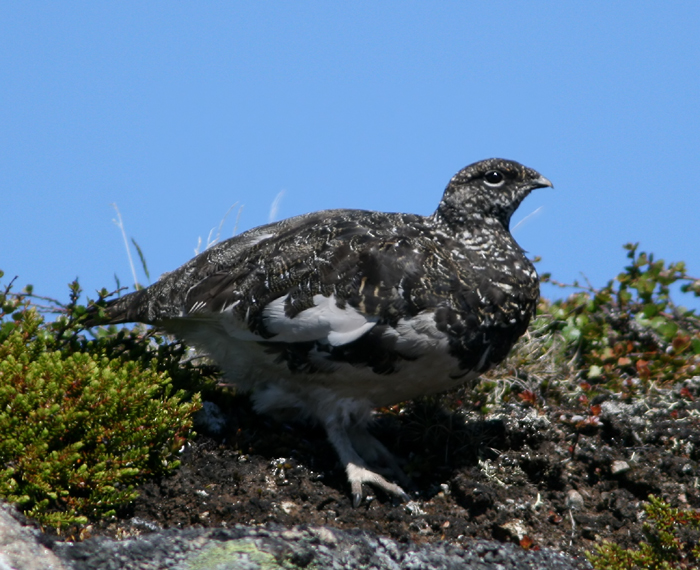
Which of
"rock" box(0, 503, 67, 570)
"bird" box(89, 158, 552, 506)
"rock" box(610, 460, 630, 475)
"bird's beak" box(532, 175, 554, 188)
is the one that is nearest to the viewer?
"rock" box(0, 503, 67, 570)

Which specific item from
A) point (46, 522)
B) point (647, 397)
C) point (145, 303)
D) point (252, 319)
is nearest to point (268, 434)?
point (252, 319)

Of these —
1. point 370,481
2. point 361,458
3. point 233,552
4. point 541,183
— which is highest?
point 541,183

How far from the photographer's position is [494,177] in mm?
4941

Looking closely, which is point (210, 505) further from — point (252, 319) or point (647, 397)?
point (647, 397)

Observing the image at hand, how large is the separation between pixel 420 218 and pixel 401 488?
1.66 metres

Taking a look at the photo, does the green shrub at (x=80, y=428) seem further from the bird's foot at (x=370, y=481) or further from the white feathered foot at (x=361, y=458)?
the bird's foot at (x=370, y=481)

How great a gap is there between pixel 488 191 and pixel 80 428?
2.68 meters

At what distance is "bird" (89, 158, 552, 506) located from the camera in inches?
173

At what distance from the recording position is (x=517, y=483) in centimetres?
473

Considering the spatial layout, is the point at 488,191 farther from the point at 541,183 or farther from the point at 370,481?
the point at 370,481

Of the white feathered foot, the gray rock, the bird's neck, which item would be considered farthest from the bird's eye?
the gray rock

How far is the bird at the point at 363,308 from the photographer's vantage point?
439cm

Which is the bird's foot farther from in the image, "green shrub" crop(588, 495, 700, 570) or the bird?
"green shrub" crop(588, 495, 700, 570)

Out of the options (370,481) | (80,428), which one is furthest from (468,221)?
(80,428)
